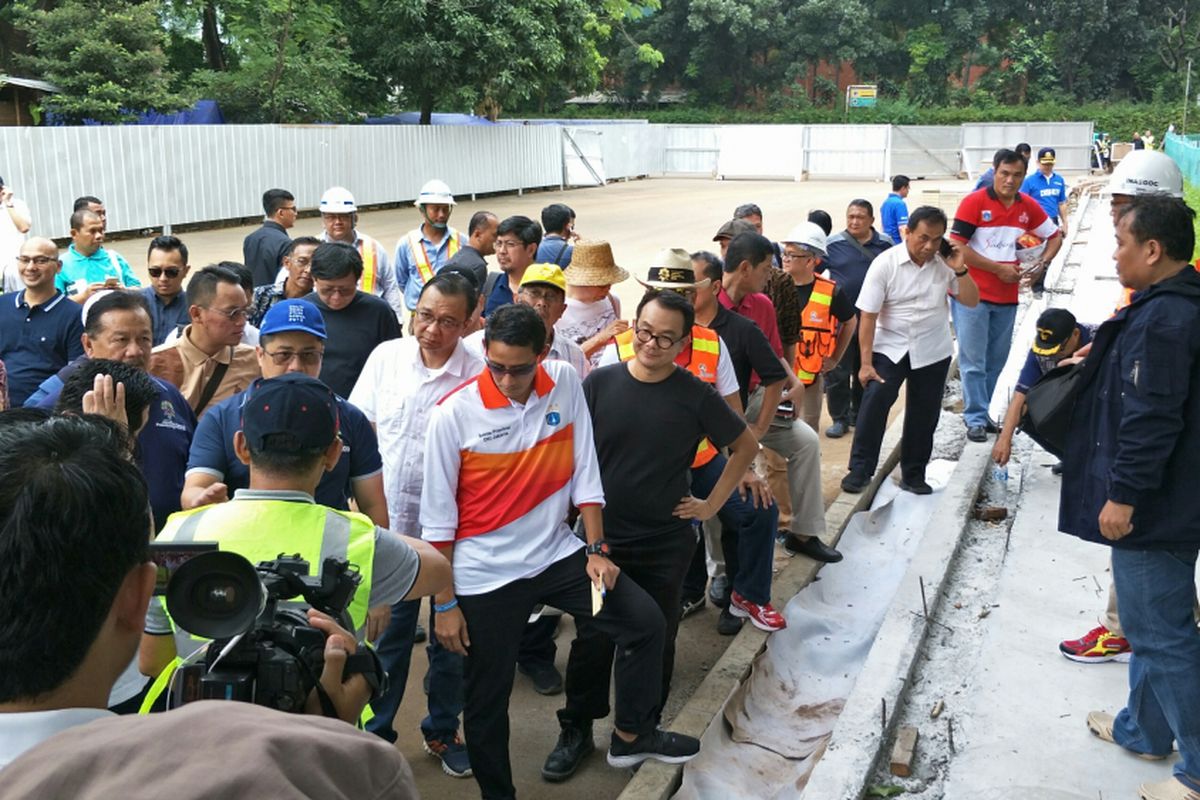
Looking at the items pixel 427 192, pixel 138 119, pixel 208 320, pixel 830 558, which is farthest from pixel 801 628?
pixel 138 119

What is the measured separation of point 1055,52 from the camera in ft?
168

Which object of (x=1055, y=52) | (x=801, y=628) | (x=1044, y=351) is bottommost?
(x=801, y=628)

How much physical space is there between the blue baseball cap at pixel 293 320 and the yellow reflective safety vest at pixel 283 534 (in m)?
1.46

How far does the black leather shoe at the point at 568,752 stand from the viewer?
4605 mm

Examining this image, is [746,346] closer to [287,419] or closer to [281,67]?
[287,419]

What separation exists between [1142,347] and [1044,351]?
2513 mm

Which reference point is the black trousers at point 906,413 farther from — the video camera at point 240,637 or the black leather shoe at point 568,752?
the video camera at point 240,637

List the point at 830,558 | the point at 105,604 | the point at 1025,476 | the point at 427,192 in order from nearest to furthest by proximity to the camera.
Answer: the point at 105,604 → the point at 830,558 → the point at 1025,476 → the point at 427,192

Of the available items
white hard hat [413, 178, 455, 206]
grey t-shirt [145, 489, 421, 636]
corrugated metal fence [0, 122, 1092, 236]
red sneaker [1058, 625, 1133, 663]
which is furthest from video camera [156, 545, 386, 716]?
corrugated metal fence [0, 122, 1092, 236]

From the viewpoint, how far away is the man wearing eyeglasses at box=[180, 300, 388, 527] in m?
3.80

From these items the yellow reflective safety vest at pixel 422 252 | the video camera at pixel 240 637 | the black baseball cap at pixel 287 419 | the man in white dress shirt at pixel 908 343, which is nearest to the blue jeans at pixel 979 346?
the man in white dress shirt at pixel 908 343

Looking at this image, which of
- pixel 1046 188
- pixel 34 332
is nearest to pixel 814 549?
pixel 34 332

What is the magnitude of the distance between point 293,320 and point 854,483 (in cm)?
470

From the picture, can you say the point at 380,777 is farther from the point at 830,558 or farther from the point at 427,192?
the point at 427,192
